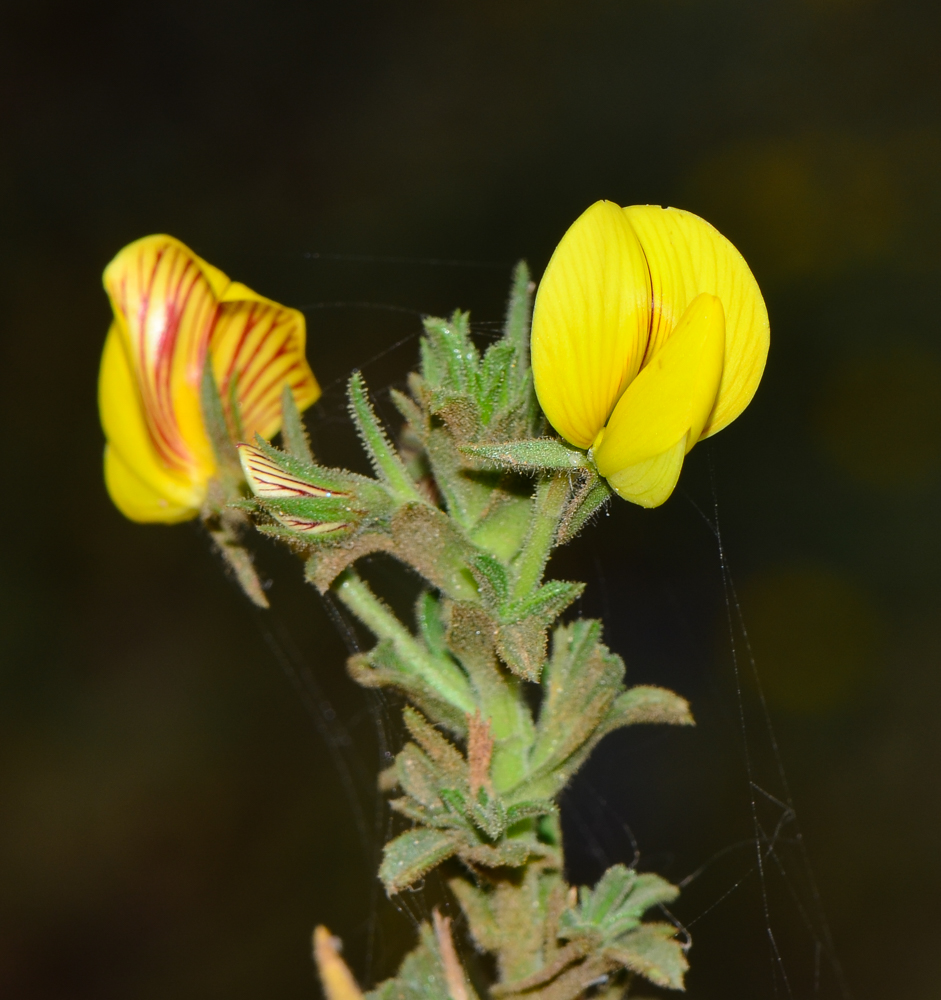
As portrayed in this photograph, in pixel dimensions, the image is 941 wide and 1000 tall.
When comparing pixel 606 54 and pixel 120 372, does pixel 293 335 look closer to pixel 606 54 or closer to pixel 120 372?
pixel 120 372

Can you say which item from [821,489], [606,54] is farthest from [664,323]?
[606,54]

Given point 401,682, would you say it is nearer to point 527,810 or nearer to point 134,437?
point 527,810

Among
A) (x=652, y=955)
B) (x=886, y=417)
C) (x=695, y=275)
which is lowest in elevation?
(x=886, y=417)

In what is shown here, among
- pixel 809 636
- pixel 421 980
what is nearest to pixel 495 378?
pixel 421 980

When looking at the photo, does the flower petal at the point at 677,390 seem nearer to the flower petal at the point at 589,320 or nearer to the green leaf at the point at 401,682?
the flower petal at the point at 589,320

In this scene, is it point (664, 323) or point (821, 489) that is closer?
point (664, 323)

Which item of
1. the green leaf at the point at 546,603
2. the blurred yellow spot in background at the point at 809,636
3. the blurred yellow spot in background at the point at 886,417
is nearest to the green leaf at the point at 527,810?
the green leaf at the point at 546,603

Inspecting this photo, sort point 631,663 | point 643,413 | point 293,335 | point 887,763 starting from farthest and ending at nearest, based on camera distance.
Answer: point 887,763
point 631,663
point 293,335
point 643,413
